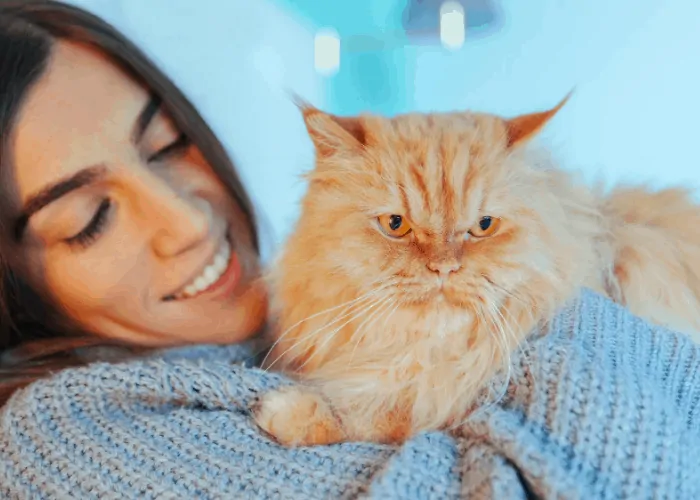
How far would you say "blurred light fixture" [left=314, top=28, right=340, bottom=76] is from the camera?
1734mm

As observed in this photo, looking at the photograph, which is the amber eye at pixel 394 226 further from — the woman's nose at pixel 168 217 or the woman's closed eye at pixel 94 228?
the woman's closed eye at pixel 94 228

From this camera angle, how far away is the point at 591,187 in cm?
121

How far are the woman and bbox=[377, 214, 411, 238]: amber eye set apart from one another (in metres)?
0.27

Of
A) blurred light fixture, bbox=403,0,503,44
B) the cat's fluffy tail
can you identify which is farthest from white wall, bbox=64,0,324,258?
the cat's fluffy tail

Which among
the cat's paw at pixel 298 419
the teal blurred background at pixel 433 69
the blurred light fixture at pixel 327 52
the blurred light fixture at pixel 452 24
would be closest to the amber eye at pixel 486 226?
the cat's paw at pixel 298 419

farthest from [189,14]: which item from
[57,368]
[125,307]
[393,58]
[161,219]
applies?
[57,368]

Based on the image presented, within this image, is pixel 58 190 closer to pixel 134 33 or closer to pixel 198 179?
pixel 198 179

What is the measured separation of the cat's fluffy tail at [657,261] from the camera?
1.03 meters

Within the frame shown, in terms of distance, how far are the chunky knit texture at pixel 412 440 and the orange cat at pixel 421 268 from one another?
2.2 inches

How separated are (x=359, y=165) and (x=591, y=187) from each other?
1.79 ft

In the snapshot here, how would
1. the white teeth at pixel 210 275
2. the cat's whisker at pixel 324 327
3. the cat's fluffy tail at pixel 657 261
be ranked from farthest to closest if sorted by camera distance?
the white teeth at pixel 210 275 → the cat's fluffy tail at pixel 657 261 → the cat's whisker at pixel 324 327

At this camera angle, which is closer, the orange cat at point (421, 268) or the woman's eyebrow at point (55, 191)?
the orange cat at point (421, 268)

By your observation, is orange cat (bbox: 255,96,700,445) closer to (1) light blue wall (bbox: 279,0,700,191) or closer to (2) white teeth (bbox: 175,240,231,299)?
(2) white teeth (bbox: 175,240,231,299)

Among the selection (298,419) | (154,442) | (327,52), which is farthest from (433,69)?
(154,442)
